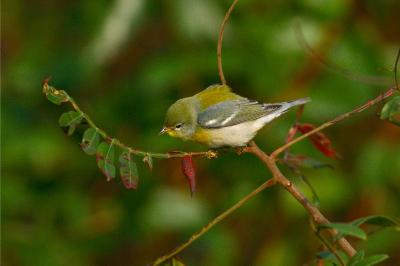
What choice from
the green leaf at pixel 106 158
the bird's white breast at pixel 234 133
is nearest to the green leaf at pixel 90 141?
the green leaf at pixel 106 158

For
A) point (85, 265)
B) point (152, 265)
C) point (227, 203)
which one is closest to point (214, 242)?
point (227, 203)

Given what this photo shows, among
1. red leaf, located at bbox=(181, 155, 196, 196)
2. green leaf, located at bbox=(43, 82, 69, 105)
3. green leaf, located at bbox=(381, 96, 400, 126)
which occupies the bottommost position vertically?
green leaf, located at bbox=(381, 96, 400, 126)

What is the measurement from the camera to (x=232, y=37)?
346 cm

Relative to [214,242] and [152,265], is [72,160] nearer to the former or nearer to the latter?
[214,242]

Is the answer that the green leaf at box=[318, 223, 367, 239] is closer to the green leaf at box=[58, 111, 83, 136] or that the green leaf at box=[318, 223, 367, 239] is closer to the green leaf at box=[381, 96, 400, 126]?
the green leaf at box=[381, 96, 400, 126]

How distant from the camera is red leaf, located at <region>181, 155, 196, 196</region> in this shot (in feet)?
4.93

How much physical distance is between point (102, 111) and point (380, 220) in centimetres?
233

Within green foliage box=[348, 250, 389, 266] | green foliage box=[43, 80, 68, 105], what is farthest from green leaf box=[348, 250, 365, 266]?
green foliage box=[43, 80, 68, 105]

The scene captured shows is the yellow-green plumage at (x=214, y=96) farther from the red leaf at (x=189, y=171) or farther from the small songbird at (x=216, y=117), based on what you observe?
the red leaf at (x=189, y=171)

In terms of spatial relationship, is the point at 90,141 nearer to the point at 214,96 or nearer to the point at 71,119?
the point at 71,119

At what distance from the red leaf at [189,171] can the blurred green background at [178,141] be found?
5.35 ft

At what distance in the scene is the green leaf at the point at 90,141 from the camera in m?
1.48

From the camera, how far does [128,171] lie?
148 centimetres

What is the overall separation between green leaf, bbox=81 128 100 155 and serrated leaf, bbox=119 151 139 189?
2.3 inches
